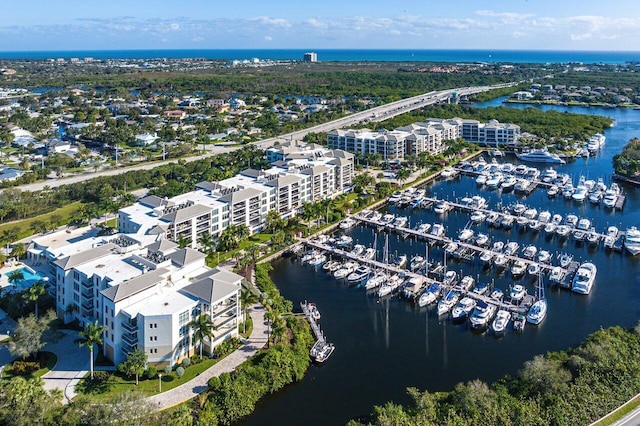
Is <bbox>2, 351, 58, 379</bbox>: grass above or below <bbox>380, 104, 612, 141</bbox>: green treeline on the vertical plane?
below

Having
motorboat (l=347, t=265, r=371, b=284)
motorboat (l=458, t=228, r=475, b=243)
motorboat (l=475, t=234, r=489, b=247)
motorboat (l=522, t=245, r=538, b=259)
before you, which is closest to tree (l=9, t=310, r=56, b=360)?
motorboat (l=347, t=265, r=371, b=284)

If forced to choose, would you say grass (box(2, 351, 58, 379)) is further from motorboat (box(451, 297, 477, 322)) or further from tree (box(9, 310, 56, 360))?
motorboat (box(451, 297, 477, 322))

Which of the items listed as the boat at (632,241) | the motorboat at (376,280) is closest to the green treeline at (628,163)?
the boat at (632,241)

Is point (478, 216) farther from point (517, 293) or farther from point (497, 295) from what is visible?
point (497, 295)

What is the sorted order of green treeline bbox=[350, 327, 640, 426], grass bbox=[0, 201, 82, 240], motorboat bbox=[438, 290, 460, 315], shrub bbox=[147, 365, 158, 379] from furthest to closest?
1. grass bbox=[0, 201, 82, 240]
2. motorboat bbox=[438, 290, 460, 315]
3. shrub bbox=[147, 365, 158, 379]
4. green treeline bbox=[350, 327, 640, 426]

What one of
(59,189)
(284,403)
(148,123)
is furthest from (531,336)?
(148,123)

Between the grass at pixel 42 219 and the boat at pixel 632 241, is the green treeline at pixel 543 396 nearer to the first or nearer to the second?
the boat at pixel 632 241

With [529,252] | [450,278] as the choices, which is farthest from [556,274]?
[450,278]
